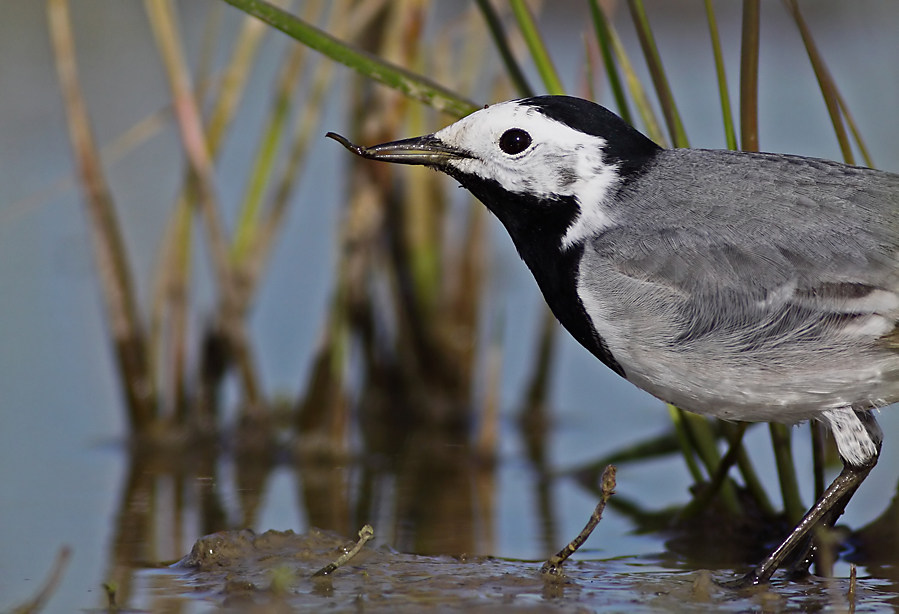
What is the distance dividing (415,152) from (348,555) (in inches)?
49.3

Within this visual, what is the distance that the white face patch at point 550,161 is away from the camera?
357cm

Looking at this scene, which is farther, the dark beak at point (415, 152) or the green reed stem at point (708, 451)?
the green reed stem at point (708, 451)

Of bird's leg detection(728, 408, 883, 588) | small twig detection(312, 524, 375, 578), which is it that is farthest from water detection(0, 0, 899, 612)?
small twig detection(312, 524, 375, 578)

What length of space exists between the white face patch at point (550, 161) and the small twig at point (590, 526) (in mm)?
778

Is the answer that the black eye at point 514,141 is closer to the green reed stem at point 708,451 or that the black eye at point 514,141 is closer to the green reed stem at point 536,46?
the green reed stem at point 536,46

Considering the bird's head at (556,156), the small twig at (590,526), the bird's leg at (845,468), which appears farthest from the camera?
the bird's head at (556,156)

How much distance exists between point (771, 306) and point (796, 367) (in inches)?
7.0

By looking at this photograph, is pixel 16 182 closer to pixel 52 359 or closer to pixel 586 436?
pixel 52 359

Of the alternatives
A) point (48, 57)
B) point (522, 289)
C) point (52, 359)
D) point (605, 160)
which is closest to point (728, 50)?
point (522, 289)

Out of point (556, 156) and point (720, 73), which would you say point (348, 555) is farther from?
point (720, 73)

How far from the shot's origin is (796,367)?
11.0ft

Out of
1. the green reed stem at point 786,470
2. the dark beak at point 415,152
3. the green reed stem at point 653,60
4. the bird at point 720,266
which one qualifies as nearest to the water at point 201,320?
the green reed stem at point 786,470

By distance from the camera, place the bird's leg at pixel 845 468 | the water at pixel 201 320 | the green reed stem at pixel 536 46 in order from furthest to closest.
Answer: the water at pixel 201 320 < the green reed stem at pixel 536 46 < the bird's leg at pixel 845 468

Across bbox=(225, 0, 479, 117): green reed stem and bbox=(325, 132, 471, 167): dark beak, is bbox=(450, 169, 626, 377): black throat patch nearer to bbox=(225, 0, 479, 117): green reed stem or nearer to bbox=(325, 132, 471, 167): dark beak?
bbox=(325, 132, 471, 167): dark beak
